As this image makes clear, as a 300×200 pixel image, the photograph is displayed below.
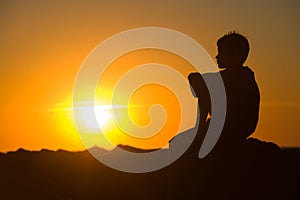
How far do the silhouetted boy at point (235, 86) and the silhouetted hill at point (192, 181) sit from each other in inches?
26.4

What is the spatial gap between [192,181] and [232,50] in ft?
9.20

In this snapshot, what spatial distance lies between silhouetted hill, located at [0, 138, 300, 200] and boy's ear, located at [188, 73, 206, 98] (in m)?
1.50

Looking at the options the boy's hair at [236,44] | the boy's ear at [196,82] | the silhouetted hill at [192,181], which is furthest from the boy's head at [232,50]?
the silhouetted hill at [192,181]

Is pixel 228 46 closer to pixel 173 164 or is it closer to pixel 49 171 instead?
pixel 173 164

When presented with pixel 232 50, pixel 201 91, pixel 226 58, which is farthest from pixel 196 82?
pixel 232 50

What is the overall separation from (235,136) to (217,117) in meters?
0.60

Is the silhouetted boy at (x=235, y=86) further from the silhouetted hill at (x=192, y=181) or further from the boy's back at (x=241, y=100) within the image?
the silhouetted hill at (x=192, y=181)

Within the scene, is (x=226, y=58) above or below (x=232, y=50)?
below

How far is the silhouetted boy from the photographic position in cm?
735

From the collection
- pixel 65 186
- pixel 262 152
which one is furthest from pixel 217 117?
pixel 65 186

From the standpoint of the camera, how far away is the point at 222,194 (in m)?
7.85

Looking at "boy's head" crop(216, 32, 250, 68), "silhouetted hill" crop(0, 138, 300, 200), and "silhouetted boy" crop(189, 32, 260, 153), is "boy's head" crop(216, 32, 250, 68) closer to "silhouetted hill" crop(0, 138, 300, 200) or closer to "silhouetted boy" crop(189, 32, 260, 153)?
"silhouetted boy" crop(189, 32, 260, 153)

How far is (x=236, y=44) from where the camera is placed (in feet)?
24.0

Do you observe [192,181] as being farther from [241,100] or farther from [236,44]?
[236,44]
